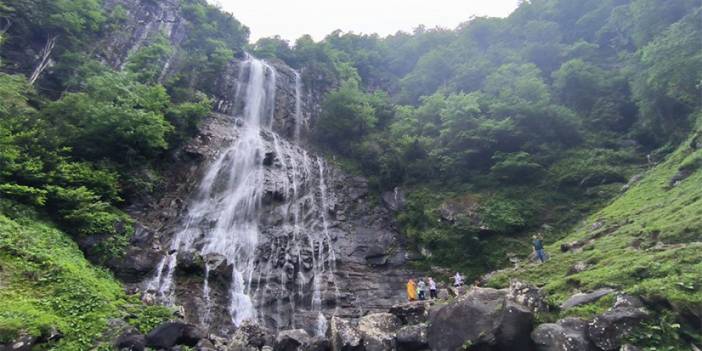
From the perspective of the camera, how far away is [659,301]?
6633mm

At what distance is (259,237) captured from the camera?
61.1 feet

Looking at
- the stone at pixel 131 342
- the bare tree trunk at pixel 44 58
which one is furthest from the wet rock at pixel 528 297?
the bare tree trunk at pixel 44 58

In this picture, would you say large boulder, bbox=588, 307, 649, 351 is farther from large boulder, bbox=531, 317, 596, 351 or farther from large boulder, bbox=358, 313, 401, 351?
large boulder, bbox=358, 313, 401, 351

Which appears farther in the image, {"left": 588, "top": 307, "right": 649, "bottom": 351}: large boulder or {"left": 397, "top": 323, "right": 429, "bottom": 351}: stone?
{"left": 397, "top": 323, "right": 429, "bottom": 351}: stone

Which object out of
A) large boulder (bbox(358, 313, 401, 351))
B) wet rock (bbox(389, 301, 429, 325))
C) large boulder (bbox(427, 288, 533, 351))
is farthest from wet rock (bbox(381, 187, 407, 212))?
large boulder (bbox(427, 288, 533, 351))

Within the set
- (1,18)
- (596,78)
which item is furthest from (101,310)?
(596,78)

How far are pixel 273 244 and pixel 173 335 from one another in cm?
902

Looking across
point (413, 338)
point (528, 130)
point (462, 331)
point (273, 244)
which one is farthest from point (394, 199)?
point (462, 331)

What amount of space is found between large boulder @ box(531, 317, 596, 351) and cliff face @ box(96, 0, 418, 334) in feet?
32.0

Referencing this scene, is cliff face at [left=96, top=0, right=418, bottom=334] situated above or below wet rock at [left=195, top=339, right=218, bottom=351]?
above

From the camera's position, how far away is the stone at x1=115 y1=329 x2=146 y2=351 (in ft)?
29.2

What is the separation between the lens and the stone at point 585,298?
24.9 feet

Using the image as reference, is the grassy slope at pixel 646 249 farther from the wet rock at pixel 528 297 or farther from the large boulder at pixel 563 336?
the large boulder at pixel 563 336

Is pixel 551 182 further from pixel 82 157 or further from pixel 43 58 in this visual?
pixel 43 58
